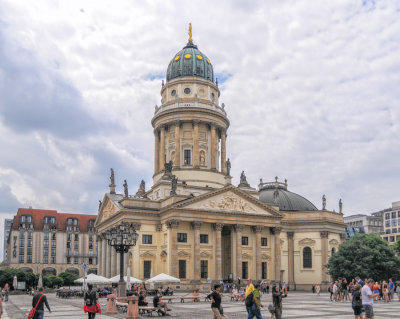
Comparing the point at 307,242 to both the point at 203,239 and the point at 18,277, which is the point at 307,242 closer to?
the point at 203,239

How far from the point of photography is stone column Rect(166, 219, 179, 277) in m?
59.8

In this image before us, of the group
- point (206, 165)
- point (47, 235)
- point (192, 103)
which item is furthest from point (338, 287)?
point (47, 235)

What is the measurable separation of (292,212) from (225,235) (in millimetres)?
11691

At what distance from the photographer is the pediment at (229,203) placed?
62.5 meters

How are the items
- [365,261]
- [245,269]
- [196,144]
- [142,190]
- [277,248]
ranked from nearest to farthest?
1. [365,261]
2. [245,269]
3. [277,248]
4. [142,190]
5. [196,144]

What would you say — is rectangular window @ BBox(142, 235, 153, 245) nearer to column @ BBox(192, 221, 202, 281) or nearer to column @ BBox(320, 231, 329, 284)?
column @ BBox(192, 221, 202, 281)

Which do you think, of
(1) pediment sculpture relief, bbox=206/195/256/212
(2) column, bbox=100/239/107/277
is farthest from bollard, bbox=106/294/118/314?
(2) column, bbox=100/239/107/277

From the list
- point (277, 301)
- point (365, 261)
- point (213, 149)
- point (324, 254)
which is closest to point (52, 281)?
point (213, 149)

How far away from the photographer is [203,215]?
62469 mm

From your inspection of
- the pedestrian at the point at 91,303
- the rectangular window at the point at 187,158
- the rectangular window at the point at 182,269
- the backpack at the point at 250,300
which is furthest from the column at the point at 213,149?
the backpack at the point at 250,300

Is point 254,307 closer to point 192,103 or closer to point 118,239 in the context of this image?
point 118,239

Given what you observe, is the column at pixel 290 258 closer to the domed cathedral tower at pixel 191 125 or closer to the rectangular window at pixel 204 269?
the domed cathedral tower at pixel 191 125

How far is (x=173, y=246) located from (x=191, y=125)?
72.1 feet

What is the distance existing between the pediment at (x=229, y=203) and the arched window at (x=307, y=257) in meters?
9.65
